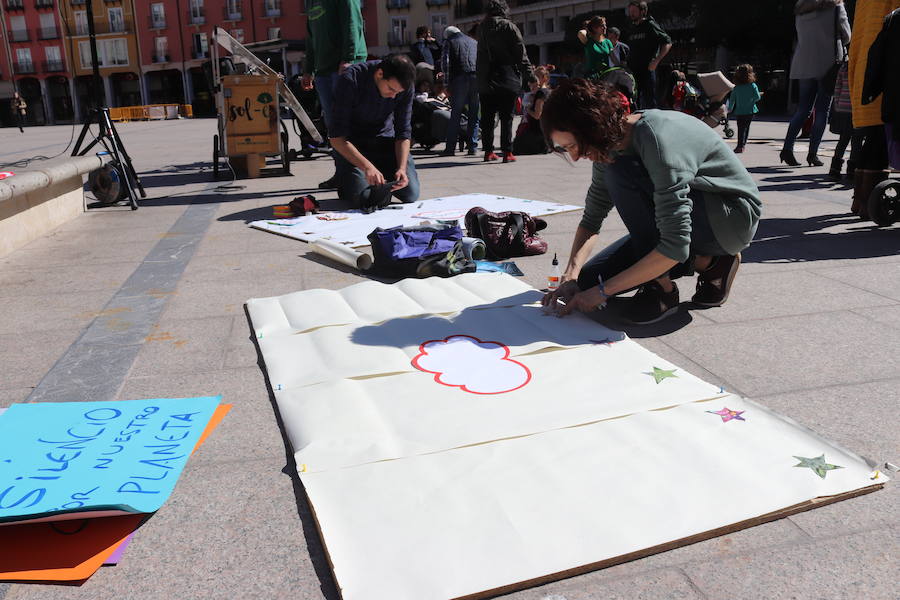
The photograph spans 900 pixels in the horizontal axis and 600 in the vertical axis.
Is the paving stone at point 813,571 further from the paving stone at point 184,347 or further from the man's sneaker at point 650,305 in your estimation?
the paving stone at point 184,347

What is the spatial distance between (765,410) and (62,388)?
207cm

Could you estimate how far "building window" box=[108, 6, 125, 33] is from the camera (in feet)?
154

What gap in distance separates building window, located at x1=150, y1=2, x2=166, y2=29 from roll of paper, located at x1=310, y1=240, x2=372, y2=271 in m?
48.2

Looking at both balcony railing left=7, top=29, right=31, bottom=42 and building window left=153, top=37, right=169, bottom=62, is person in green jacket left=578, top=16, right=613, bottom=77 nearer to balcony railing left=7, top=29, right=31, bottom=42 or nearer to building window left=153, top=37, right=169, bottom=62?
building window left=153, top=37, right=169, bottom=62

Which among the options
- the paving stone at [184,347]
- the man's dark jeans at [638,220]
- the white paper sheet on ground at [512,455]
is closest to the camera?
the white paper sheet on ground at [512,455]

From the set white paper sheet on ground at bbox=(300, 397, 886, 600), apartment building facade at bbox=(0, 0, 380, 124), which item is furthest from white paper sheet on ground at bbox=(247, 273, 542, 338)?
apartment building facade at bbox=(0, 0, 380, 124)

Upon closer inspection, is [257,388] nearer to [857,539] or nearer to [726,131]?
[857,539]

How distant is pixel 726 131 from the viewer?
33.7ft

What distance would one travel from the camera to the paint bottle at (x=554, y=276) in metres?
3.33

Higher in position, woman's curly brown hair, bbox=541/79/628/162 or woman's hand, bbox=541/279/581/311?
woman's curly brown hair, bbox=541/79/628/162

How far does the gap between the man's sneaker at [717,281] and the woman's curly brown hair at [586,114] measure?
84 cm

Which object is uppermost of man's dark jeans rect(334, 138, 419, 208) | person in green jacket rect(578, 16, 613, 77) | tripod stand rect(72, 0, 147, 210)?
person in green jacket rect(578, 16, 613, 77)

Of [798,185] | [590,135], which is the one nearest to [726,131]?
[798,185]

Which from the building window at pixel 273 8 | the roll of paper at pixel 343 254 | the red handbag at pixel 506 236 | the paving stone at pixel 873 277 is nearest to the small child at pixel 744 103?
the paving stone at pixel 873 277
